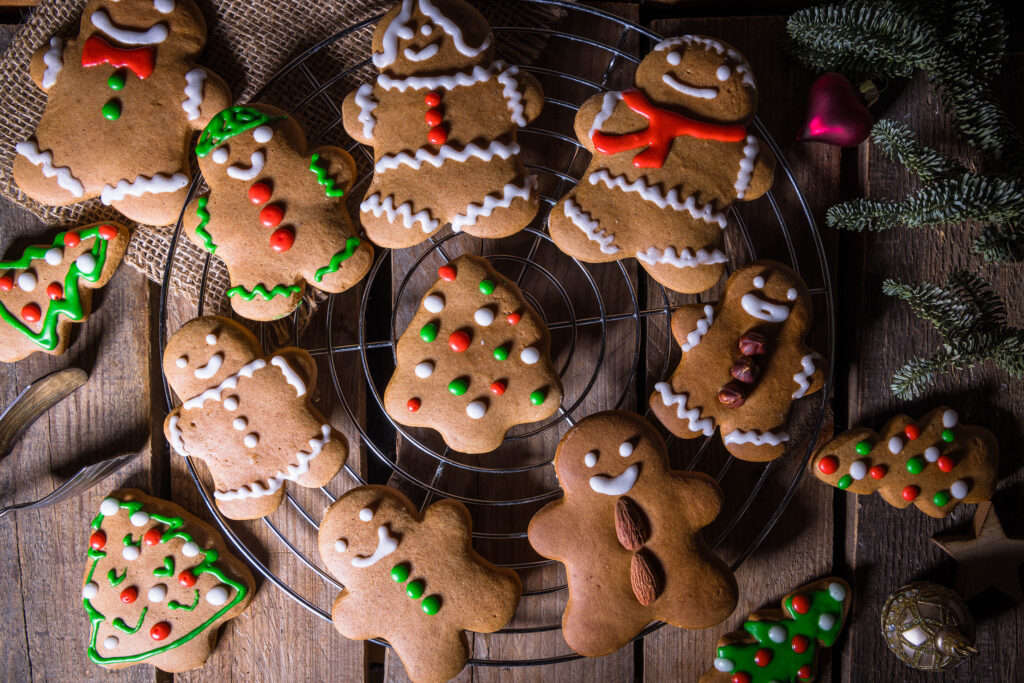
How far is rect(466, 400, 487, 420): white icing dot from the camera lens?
1.34 metres

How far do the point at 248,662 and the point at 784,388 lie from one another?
1347mm

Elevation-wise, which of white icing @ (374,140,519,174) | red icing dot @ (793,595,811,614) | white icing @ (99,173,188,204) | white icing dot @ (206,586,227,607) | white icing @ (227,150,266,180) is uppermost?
white icing @ (374,140,519,174)

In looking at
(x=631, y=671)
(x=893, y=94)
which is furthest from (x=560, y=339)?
(x=893, y=94)

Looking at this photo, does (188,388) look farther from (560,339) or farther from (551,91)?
(551,91)

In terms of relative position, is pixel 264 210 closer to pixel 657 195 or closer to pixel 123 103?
pixel 123 103

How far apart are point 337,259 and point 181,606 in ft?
2.69

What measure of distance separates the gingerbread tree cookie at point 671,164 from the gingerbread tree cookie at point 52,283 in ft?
3.22

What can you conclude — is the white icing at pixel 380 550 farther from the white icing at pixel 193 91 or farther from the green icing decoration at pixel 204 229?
the white icing at pixel 193 91

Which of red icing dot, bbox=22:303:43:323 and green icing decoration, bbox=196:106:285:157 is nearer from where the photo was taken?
green icing decoration, bbox=196:106:285:157

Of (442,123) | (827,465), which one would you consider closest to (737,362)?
(827,465)

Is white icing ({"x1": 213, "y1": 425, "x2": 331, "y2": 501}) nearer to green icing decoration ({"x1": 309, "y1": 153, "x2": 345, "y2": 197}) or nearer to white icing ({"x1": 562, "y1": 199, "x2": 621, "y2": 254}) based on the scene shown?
green icing decoration ({"x1": 309, "y1": 153, "x2": 345, "y2": 197})

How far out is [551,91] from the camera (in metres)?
1.50

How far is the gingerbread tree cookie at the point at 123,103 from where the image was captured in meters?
1.33

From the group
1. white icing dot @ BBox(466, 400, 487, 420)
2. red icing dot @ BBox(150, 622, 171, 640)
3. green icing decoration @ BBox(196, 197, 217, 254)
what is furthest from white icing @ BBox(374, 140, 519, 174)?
red icing dot @ BBox(150, 622, 171, 640)
